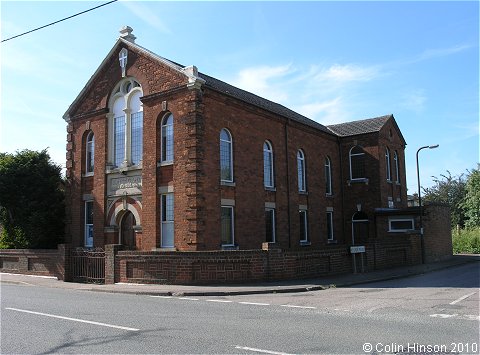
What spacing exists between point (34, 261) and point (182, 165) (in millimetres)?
9771

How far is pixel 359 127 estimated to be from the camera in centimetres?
3300

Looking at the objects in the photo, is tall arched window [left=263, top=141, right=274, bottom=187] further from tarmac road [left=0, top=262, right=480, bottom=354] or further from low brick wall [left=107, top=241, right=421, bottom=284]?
tarmac road [left=0, top=262, right=480, bottom=354]

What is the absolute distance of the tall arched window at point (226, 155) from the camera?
70.6 feet

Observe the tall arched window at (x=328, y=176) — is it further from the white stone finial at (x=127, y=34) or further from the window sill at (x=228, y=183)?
the white stone finial at (x=127, y=34)

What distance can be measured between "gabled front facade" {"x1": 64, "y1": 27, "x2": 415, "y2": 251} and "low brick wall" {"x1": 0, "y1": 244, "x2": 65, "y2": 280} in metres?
1.95

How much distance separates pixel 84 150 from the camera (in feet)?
82.0

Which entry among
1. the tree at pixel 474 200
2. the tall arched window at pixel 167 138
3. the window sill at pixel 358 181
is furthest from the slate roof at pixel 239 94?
the tree at pixel 474 200

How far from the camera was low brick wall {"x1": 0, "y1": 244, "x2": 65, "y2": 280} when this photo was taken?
21.5 m

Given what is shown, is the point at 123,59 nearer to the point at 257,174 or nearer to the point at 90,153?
the point at 90,153

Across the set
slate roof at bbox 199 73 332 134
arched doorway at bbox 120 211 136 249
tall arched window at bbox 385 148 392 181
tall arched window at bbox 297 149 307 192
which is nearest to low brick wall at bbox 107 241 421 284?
arched doorway at bbox 120 211 136 249

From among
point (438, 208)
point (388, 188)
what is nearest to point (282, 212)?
point (388, 188)

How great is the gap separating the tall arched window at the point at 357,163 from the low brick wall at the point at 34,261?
1939cm

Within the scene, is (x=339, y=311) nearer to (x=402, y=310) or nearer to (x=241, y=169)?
(x=402, y=310)

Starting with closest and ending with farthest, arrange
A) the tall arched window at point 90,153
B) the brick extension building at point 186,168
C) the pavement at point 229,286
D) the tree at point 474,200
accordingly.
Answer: the pavement at point 229,286 → the brick extension building at point 186,168 → the tall arched window at point 90,153 → the tree at point 474,200
